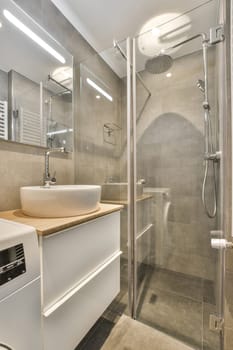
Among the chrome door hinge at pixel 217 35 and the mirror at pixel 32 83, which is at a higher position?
the chrome door hinge at pixel 217 35

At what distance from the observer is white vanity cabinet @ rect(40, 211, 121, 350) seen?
67 cm

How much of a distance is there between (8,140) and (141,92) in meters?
1.07

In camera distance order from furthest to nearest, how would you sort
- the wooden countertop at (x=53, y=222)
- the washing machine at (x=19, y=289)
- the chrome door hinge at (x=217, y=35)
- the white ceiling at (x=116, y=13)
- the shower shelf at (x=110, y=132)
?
the shower shelf at (x=110, y=132), the white ceiling at (x=116, y=13), the chrome door hinge at (x=217, y=35), the wooden countertop at (x=53, y=222), the washing machine at (x=19, y=289)

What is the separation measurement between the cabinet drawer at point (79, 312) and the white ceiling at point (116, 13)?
1.90 metres

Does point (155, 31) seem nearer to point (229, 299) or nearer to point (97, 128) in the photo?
point (97, 128)

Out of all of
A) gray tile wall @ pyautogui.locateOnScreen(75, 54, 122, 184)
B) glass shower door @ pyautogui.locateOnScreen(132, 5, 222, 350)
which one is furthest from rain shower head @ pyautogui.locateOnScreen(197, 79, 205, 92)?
gray tile wall @ pyautogui.locateOnScreen(75, 54, 122, 184)

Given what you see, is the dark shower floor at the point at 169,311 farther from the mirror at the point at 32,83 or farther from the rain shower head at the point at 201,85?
the rain shower head at the point at 201,85

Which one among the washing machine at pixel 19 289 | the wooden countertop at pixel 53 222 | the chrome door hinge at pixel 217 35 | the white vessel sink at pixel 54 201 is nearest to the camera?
the washing machine at pixel 19 289

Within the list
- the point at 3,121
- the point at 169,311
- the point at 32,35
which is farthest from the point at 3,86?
the point at 169,311

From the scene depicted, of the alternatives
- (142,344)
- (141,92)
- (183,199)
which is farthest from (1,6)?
(142,344)

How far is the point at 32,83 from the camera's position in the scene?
117cm

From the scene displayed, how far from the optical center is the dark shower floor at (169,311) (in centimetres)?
105

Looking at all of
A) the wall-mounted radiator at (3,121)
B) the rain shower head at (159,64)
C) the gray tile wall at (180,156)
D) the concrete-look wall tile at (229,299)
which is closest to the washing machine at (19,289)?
the wall-mounted radiator at (3,121)

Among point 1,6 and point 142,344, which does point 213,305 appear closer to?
point 142,344
